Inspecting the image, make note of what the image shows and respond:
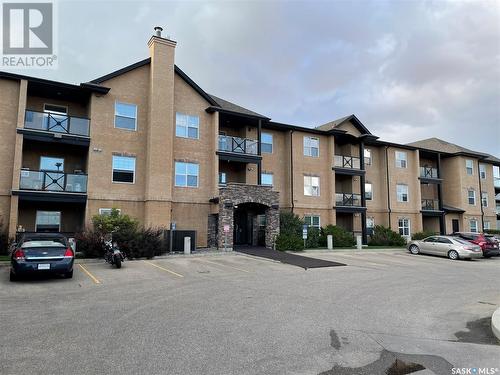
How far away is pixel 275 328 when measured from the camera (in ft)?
22.4

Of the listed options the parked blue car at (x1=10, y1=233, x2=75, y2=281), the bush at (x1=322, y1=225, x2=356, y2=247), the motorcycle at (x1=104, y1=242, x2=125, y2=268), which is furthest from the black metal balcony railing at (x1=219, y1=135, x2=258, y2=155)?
the parked blue car at (x1=10, y1=233, x2=75, y2=281)

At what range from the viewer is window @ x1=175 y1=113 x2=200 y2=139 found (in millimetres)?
23752

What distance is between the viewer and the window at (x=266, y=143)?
27.8 meters

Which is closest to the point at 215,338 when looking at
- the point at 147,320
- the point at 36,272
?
the point at 147,320

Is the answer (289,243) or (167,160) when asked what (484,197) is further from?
(167,160)

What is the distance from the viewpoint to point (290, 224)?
83.3 ft

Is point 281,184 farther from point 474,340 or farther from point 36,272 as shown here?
point 474,340

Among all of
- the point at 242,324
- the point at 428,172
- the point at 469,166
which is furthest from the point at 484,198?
the point at 242,324

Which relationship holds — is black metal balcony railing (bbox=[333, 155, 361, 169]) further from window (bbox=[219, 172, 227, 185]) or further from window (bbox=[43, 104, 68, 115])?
window (bbox=[43, 104, 68, 115])

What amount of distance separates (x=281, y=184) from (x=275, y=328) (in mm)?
21835

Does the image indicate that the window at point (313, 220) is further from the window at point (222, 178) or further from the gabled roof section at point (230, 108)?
the gabled roof section at point (230, 108)

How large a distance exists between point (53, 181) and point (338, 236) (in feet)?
61.8

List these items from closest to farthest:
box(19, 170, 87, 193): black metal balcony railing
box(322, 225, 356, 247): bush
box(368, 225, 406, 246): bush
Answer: box(19, 170, 87, 193): black metal balcony railing → box(322, 225, 356, 247): bush → box(368, 225, 406, 246): bush

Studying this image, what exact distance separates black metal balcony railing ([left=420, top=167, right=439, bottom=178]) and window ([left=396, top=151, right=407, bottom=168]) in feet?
7.93
